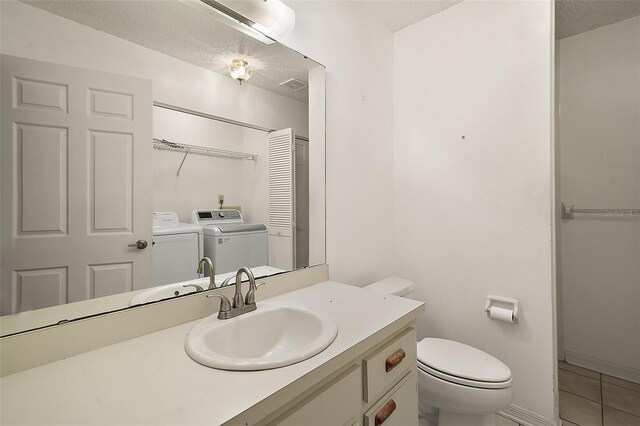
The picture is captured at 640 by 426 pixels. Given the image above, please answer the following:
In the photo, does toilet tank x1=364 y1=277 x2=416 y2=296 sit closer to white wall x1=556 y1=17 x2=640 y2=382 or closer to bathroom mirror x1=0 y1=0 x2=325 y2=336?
bathroom mirror x1=0 y1=0 x2=325 y2=336

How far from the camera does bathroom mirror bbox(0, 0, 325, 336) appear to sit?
0.73 m

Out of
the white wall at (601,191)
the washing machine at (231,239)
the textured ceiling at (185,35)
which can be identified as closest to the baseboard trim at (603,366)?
the white wall at (601,191)

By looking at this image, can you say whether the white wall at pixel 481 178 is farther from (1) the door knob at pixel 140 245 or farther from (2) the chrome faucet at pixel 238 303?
(1) the door knob at pixel 140 245

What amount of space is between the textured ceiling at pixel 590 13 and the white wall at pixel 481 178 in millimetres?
599

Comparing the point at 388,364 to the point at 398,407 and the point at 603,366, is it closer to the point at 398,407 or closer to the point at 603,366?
the point at 398,407

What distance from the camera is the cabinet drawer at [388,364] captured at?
874mm

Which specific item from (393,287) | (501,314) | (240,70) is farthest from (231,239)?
(501,314)

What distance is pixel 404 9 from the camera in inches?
72.6

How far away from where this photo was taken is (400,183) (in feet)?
6.77

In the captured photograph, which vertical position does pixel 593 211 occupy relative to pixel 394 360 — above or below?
above

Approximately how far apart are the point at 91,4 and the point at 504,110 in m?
1.86

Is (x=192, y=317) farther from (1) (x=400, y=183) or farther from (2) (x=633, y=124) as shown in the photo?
(2) (x=633, y=124)

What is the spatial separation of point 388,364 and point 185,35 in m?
1.33

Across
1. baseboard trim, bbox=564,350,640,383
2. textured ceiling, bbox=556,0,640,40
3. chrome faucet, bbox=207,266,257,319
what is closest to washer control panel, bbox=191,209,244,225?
chrome faucet, bbox=207,266,257,319
